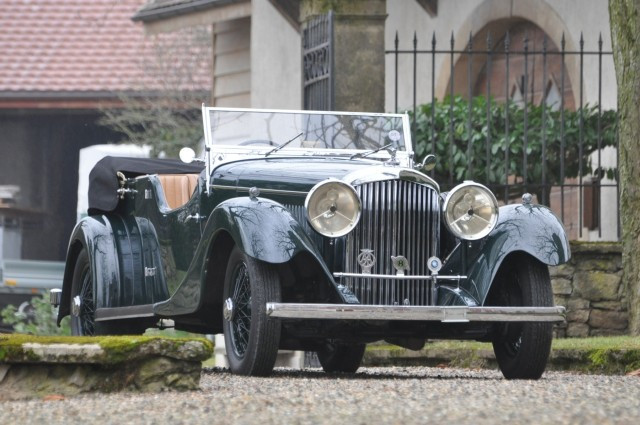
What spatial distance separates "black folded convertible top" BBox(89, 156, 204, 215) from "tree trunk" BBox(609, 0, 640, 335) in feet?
9.04

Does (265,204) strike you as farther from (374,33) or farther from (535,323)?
(374,33)

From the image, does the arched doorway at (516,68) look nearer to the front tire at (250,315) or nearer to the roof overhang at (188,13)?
the roof overhang at (188,13)

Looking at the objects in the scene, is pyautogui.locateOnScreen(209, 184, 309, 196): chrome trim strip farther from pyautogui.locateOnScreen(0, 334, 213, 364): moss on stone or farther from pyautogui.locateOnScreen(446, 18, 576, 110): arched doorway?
pyautogui.locateOnScreen(446, 18, 576, 110): arched doorway

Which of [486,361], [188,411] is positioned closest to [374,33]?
[486,361]

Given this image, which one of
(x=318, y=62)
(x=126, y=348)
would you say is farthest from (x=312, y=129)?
(x=126, y=348)

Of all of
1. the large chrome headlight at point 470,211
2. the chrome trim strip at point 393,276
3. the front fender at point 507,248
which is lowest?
the chrome trim strip at point 393,276

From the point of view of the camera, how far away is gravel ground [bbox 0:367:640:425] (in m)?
4.91

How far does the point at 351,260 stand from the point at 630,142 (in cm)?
315

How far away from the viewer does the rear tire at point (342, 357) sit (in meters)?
8.35

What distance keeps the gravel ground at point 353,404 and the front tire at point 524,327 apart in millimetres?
434

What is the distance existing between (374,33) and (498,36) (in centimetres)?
332

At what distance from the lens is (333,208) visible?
6957mm

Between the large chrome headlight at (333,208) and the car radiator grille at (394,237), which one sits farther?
the car radiator grille at (394,237)

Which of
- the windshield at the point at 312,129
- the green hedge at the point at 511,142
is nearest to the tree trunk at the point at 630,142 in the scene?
the green hedge at the point at 511,142
